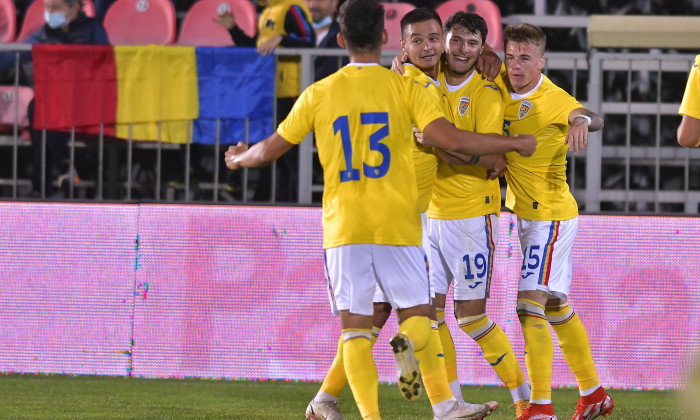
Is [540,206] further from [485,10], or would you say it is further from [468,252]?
[485,10]

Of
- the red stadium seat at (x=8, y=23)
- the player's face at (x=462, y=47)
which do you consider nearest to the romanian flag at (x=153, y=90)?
the red stadium seat at (x=8, y=23)

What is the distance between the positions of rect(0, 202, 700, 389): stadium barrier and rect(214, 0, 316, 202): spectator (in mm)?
888

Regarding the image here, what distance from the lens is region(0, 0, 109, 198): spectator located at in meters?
8.30

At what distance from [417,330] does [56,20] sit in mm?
6350

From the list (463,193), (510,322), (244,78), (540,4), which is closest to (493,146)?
(463,193)

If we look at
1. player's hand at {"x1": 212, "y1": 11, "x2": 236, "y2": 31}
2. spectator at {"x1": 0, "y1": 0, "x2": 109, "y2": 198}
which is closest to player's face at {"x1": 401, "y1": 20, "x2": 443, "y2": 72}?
spectator at {"x1": 0, "y1": 0, "x2": 109, "y2": 198}

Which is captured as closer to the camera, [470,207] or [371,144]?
[371,144]

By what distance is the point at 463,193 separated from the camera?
533 centimetres

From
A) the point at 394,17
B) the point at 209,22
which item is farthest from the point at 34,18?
the point at 394,17

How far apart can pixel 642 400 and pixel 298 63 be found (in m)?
3.82

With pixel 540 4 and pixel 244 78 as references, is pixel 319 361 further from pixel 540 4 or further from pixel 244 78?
pixel 540 4

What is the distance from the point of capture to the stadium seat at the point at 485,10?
9.09 metres

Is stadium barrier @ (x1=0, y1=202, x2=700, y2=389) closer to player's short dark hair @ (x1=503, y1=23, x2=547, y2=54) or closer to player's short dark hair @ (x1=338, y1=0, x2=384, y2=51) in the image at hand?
player's short dark hair @ (x1=503, y1=23, x2=547, y2=54)

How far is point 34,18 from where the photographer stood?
31.7ft
